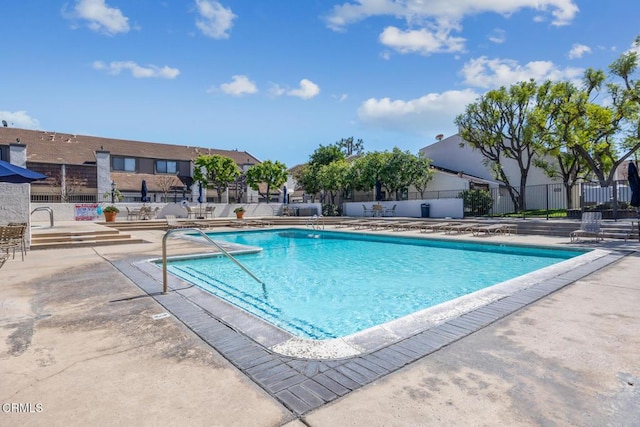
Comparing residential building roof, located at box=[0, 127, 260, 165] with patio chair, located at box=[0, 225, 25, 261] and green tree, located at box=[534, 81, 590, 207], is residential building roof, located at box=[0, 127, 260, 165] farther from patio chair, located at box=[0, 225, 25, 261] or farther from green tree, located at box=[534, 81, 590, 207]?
green tree, located at box=[534, 81, 590, 207]

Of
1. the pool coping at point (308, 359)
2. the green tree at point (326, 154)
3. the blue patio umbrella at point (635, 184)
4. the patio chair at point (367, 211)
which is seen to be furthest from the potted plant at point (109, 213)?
the blue patio umbrella at point (635, 184)

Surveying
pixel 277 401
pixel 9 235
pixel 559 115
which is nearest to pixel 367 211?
pixel 559 115

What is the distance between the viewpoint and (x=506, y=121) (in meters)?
22.8

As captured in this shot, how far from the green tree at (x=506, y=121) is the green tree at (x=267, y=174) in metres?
16.8

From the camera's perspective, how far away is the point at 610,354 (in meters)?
2.87

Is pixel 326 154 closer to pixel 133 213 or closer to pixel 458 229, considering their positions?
pixel 133 213

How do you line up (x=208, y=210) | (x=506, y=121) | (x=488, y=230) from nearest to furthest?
(x=488, y=230) → (x=506, y=121) → (x=208, y=210)

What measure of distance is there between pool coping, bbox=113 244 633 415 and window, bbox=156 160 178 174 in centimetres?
3662

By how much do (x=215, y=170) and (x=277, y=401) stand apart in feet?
103

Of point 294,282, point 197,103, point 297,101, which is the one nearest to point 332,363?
point 294,282

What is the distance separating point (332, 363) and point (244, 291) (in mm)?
4182

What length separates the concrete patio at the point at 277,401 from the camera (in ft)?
6.56

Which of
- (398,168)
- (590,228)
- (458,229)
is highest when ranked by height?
(398,168)

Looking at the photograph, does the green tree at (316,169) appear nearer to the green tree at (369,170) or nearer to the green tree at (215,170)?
the green tree at (369,170)
